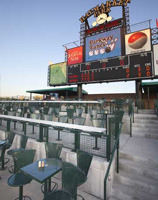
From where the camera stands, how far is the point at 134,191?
263 cm

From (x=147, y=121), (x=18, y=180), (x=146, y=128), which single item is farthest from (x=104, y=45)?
(x=18, y=180)

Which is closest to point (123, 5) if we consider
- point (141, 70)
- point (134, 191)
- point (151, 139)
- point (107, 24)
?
point (107, 24)

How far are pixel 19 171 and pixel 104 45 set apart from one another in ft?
41.0

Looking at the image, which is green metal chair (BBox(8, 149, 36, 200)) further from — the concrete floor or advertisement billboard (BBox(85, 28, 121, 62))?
advertisement billboard (BBox(85, 28, 121, 62))

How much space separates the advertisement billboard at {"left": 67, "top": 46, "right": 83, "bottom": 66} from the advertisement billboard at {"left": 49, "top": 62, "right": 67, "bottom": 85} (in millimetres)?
999

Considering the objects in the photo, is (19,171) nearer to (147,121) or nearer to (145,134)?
(145,134)

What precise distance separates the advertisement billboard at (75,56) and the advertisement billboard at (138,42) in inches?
195

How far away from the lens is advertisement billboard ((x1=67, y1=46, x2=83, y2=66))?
13290mm

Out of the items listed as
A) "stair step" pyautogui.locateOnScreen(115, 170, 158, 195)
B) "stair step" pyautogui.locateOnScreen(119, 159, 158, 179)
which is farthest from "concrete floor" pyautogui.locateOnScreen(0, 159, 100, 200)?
"stair step" pyautogui.locateOnScreen(119, 159, 158, 179)

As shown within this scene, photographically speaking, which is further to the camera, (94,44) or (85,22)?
(85,22)

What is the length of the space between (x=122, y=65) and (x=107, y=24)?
246 inches

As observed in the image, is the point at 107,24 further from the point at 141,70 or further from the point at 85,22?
the point at 141,70

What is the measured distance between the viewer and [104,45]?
11969 millimetres

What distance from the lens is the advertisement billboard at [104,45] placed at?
37.0 feet
